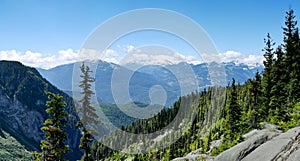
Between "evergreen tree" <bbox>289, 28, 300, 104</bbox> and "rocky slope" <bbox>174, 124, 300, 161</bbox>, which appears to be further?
"evergreen tree" <bbox>289, 28, 300, 104</bbox>

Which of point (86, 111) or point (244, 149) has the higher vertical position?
point (86, 111)

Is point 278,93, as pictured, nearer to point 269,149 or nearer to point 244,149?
point 244,149

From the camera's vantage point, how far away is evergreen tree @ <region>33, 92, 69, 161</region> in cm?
3066

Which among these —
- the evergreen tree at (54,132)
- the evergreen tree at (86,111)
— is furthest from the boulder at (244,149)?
the evergreen tree at (54,132)

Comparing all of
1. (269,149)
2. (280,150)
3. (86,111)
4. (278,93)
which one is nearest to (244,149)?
(269,149)

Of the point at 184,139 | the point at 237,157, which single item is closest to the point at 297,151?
the point at 237,157

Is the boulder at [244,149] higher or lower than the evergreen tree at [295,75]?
lower

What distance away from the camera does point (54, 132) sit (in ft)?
101

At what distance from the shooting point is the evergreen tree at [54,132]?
3066cm

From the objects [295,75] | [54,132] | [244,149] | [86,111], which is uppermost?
[295,75]

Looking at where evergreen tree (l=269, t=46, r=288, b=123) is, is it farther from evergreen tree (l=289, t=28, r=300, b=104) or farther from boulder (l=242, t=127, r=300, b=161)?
boulder (l=242, t=127, r=300, b=161)

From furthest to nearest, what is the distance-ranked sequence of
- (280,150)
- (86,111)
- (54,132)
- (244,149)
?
1. (86,111)
2. (54,132)
3. (244,149)
4. (280,150)

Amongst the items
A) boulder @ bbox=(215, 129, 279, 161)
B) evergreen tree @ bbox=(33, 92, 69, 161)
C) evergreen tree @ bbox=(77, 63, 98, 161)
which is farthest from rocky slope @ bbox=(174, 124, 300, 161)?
evergreen tree @ bbox=(33, 92, 69, 161)

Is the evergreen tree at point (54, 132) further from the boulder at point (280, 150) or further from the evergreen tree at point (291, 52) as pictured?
the evergreen tree at point (291, 52)
